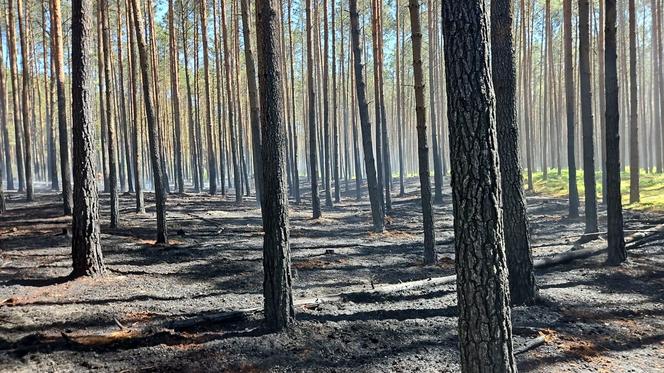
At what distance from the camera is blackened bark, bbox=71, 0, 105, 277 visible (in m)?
7.62

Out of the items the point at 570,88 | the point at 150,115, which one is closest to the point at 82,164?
the point at 150,115

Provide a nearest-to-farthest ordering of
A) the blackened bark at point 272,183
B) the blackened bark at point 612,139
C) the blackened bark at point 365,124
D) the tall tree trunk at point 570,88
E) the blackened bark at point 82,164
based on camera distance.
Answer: the blackened bark at point 272,183, the blackened bark at point 82,164, the blackened bark at point 612,139, the tall tree trunk at point 570,88, the blackened bark at point 365,124

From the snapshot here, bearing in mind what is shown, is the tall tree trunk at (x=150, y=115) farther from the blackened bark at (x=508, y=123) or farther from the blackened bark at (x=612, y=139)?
the blackened bark at (x=612, y=139)

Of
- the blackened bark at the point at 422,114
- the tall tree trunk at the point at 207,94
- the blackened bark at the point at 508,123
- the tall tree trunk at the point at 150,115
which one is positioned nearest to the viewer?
the blackened bark at the point at 508,123

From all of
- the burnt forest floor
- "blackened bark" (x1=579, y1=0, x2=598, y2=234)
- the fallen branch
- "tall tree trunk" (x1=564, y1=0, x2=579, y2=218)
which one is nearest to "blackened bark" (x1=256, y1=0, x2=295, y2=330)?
the burnt forest floor

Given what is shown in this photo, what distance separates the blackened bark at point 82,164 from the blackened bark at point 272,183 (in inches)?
152

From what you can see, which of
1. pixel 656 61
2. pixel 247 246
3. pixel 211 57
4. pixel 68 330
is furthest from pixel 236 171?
pixel 656 61

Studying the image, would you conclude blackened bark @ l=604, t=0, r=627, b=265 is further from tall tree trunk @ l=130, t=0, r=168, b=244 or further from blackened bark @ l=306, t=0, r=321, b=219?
blackened bark @ l=306, t=0, r=321, b=219

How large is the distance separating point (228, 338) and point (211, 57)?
89.7ft

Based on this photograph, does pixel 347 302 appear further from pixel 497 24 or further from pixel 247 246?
pixel 247 246

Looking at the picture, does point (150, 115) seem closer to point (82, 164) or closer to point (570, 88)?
point (82, 164)

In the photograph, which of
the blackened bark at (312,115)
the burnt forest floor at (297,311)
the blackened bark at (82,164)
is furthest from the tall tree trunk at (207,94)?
the blackened bark at (82,164)

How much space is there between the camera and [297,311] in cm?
614

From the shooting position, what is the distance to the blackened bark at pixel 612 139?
8227mm
